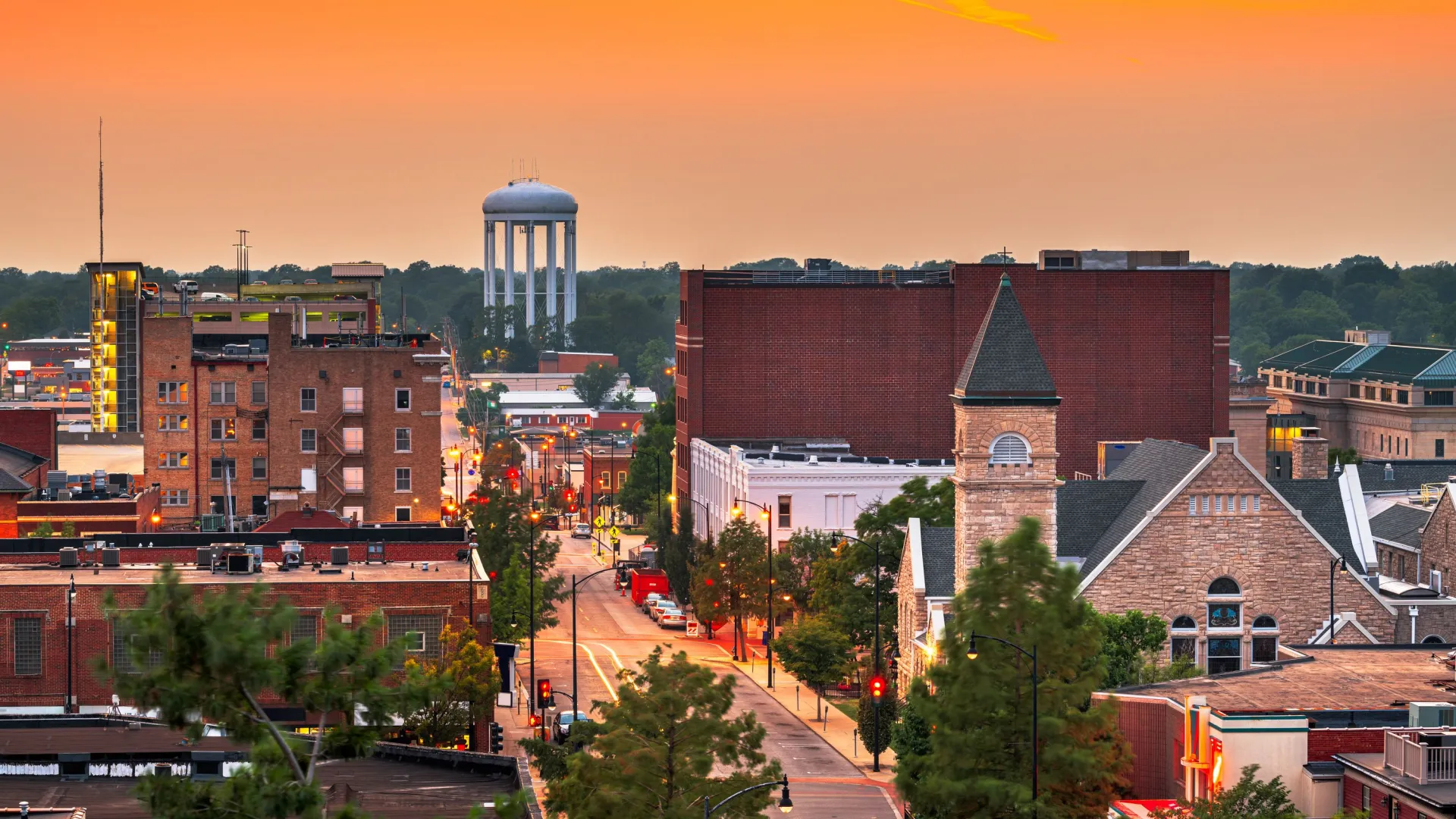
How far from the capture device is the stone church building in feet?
295

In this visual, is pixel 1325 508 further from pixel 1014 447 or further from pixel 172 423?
pixel 172 423

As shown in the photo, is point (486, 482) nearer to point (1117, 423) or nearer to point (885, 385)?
point (885, 385)

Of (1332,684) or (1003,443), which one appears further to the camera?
(1003,443)

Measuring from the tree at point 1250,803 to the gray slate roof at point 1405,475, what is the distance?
65178 millimetres

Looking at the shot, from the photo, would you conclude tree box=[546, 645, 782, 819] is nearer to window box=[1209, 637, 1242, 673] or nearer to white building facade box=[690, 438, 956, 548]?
window box=[1209, 637, 1242, 673]

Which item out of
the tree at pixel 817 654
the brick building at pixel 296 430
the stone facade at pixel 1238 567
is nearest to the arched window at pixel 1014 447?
the stone facade at pixel 1238 567

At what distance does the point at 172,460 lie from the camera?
13962 centimetres

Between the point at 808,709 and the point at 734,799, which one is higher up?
the point at 734,799

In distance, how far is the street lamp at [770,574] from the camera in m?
114

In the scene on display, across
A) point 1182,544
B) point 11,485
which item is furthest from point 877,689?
point 11,485

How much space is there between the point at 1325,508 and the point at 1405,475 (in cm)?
3680

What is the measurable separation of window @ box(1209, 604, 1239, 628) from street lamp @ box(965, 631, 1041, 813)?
Answer: 31193 mm

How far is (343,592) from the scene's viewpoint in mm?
82062

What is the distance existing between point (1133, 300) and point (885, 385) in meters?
16.7
